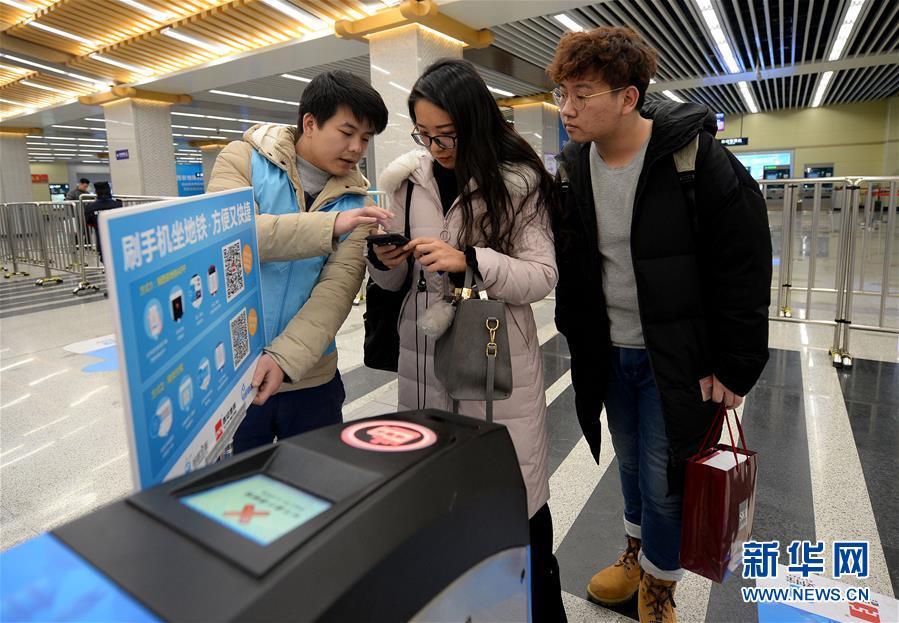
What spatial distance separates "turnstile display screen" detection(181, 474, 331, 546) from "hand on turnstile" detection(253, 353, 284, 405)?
0.52m

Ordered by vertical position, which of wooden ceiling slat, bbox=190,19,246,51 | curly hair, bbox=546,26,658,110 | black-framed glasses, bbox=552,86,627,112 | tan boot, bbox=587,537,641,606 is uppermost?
wooden ceiling slat, bbox=190,19,246,51

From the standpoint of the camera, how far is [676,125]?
1425mm

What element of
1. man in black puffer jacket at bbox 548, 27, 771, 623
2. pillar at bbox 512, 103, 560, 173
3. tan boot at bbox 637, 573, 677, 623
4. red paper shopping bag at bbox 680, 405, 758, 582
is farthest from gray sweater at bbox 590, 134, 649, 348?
pillar at bbox 512, 103, 560, 173

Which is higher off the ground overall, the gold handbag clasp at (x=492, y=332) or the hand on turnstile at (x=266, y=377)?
the gold handbag clasp at (x=492, y=332)

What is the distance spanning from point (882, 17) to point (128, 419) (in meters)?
12.6

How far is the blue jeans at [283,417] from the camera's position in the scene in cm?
150

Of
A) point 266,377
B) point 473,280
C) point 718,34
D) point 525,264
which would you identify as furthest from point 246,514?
point 718,34

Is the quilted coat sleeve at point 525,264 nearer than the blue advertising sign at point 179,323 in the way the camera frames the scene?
No

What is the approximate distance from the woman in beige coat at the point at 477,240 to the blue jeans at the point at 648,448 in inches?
12.7

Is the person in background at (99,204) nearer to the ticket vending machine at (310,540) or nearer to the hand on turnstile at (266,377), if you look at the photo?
the hand on turnstile at (266,377)

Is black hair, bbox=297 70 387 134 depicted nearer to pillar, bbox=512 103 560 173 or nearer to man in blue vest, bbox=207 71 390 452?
man in blue vest, bbox=207 71 390 452

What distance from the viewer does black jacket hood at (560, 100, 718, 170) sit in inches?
55.5

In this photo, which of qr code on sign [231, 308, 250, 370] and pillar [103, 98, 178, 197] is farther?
pillar [103, 98, 178, 197]

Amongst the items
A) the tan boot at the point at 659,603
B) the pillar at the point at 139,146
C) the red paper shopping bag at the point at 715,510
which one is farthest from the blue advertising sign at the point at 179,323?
the pillar at the point at 139,146
